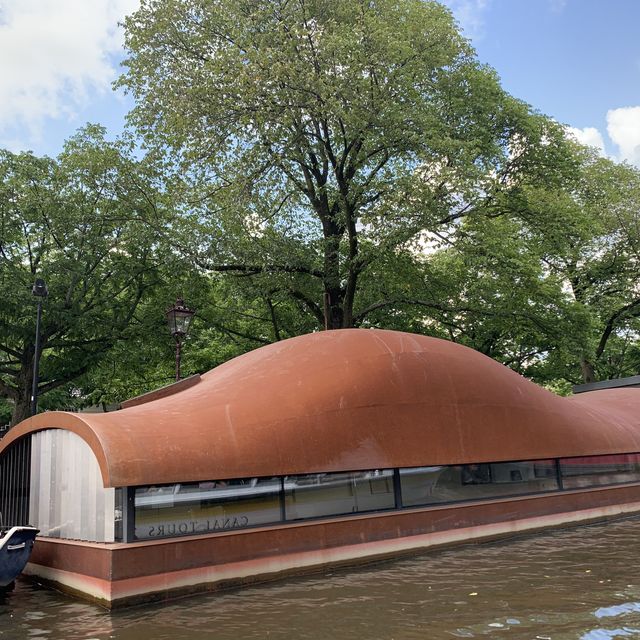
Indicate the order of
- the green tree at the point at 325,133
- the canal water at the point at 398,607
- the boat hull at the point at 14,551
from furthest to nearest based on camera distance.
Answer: the green tree at the point at 325,133, the boat hull at the point at 14,551, the canal water at the point at 398,607

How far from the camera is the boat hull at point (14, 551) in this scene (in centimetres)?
1033

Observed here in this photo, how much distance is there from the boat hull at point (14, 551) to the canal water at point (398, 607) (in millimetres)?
350

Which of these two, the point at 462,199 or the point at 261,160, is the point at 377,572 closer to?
the point at 462,199

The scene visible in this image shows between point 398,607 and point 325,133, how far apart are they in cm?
1775

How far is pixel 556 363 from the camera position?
109 ft

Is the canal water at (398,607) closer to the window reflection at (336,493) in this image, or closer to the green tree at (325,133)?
the window reflection at (336,493)

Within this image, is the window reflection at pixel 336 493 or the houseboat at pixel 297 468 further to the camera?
the window reflection at pixel 336 493

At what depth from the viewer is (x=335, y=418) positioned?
496 inches

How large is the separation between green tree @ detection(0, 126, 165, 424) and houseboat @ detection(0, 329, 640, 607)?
34.3ft

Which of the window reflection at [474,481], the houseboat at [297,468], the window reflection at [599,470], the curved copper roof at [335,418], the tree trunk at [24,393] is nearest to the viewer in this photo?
the houseboat at [297,468]

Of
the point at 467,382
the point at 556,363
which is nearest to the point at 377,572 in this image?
the point at 467,382

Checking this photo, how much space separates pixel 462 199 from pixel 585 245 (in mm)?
13200

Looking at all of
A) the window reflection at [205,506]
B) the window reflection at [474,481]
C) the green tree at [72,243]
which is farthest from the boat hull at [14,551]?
the green tree at [72,243]

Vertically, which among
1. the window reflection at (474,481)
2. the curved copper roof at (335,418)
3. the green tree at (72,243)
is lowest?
the window reflection at (474,481)
